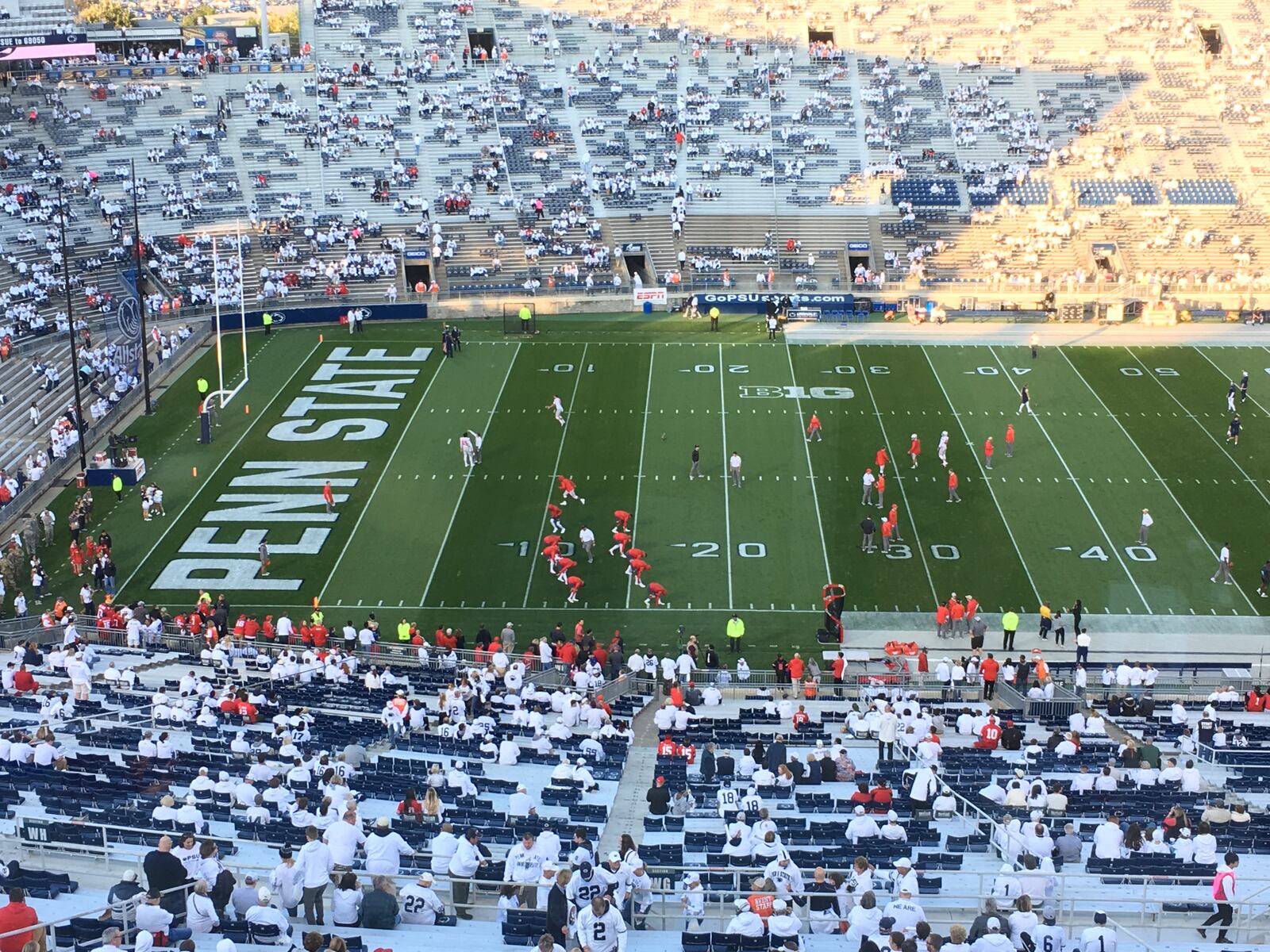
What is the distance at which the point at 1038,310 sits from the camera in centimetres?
5659

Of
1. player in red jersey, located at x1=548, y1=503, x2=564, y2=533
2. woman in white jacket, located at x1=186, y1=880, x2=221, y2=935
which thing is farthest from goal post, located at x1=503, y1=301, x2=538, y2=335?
woman in white jacket, located at x1=186, y1=880, x2=221, y2=935

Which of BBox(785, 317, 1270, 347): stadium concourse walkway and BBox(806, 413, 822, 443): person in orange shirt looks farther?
BBox(785, 317, 1270, 347): stadium concourse walkway

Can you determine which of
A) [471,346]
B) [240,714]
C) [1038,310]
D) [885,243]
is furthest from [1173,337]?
[240,714]

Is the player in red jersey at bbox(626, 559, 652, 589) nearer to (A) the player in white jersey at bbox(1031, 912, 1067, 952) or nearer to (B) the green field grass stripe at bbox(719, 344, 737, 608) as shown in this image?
(B) the green field grass stripe at bbox(719, 344, 737, 608)

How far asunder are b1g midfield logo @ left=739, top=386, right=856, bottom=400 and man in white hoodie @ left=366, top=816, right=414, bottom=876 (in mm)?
32318

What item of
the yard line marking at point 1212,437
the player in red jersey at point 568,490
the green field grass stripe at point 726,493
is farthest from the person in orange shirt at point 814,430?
the yard line marking at point 1212,437

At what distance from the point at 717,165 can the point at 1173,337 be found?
22.1 meters

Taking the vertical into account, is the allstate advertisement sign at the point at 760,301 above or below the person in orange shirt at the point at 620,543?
above

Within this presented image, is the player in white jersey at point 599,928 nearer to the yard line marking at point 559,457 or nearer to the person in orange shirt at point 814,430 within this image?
the yard line marking at point 559,457

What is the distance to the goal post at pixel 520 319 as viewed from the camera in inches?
2154

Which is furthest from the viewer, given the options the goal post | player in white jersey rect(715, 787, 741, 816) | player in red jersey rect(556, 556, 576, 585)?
the goal post

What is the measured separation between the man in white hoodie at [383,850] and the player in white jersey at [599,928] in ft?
8.62

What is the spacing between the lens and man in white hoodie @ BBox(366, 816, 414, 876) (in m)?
16.8

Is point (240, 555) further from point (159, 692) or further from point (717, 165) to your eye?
point (717, 165)
